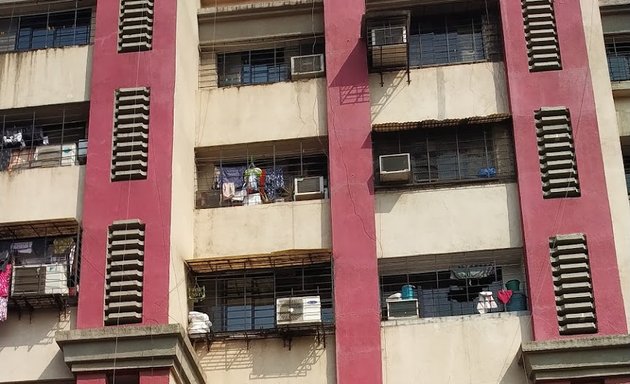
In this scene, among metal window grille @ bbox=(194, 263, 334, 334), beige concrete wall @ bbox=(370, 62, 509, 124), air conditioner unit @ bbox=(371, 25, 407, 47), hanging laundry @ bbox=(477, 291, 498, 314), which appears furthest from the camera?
beige concrete wall @ bbox=(370, 62, 509, 124)

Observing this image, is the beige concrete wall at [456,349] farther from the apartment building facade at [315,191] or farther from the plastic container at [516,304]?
the plastic container at [516,304]

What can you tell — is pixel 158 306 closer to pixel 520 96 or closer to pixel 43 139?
pixel 43 139

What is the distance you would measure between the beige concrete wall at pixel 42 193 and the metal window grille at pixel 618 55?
40.0ft

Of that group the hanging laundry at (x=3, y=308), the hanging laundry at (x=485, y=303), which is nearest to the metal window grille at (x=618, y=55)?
the hanging laundry at (x=485, y=303)

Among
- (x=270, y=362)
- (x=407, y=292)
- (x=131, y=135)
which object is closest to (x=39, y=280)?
(x=131, y=135)

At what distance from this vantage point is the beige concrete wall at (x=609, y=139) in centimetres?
2230

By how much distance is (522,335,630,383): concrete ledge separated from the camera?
67.8 feet

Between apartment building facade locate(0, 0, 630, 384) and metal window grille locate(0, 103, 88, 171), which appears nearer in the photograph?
apartment building facade locate(0, 0, 630, 384)

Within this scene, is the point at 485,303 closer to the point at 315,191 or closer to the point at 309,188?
the point at 315,191

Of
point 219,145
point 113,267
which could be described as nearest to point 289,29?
point 219,145

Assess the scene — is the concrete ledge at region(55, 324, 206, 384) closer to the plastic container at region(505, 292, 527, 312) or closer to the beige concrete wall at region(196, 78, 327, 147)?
the beige concrete wall at region(196, 78, 327, 147)

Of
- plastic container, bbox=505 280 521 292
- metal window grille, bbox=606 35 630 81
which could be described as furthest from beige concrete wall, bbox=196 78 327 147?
metal window grille, bbox=606 35 630 81

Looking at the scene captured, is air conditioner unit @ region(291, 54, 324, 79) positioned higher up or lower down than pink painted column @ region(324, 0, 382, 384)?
higher up

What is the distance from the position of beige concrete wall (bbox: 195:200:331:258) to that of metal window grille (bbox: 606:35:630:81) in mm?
7542
